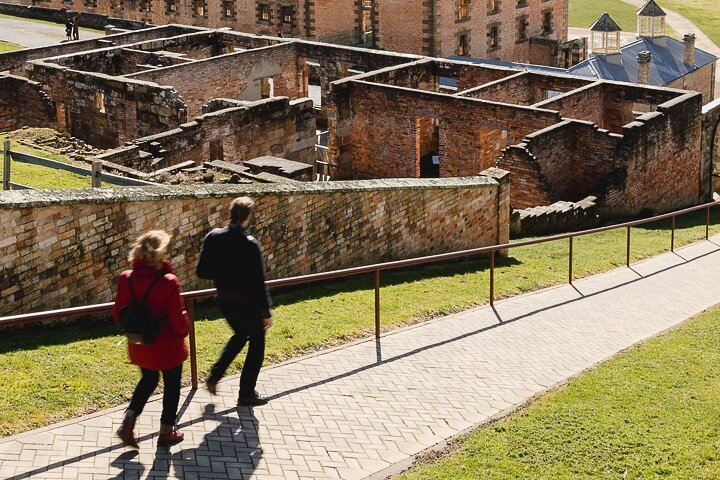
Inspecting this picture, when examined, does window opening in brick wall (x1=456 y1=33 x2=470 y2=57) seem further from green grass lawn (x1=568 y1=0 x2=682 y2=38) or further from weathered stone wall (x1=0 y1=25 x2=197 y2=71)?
green grass lawn (x1=568 y1=0 x2=682 y2=38)

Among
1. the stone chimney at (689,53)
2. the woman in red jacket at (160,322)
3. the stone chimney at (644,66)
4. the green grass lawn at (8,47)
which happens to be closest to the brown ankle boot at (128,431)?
the woman in red jacket at (160,322)

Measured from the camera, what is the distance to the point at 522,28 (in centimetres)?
5919

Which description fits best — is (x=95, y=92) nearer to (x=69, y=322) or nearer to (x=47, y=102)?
(x=47, y=102)

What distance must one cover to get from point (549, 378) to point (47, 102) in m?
25.3

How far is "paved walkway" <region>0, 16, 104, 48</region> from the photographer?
4903 cm

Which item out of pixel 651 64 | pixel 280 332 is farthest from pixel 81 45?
pixel 280 332

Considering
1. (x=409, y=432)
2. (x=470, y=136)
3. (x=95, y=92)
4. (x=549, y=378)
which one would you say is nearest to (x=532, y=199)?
(x=470, y=136)

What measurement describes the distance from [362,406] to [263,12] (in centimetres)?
4848

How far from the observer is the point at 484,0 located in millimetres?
55219

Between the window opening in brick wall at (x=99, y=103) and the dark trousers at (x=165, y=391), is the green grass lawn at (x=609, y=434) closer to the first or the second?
the dark trousers at (x=165, y=391)

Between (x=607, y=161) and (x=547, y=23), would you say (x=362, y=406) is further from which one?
(x=547, y=23)

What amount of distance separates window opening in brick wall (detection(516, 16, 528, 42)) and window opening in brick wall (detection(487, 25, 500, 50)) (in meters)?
2.30

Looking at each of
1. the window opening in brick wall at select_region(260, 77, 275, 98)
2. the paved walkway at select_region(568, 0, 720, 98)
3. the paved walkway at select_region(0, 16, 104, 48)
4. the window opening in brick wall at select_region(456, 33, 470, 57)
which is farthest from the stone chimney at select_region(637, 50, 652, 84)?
the paved walkway at select_region(0, 16, 104, 48)

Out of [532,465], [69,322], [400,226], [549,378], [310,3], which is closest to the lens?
[532,465]
